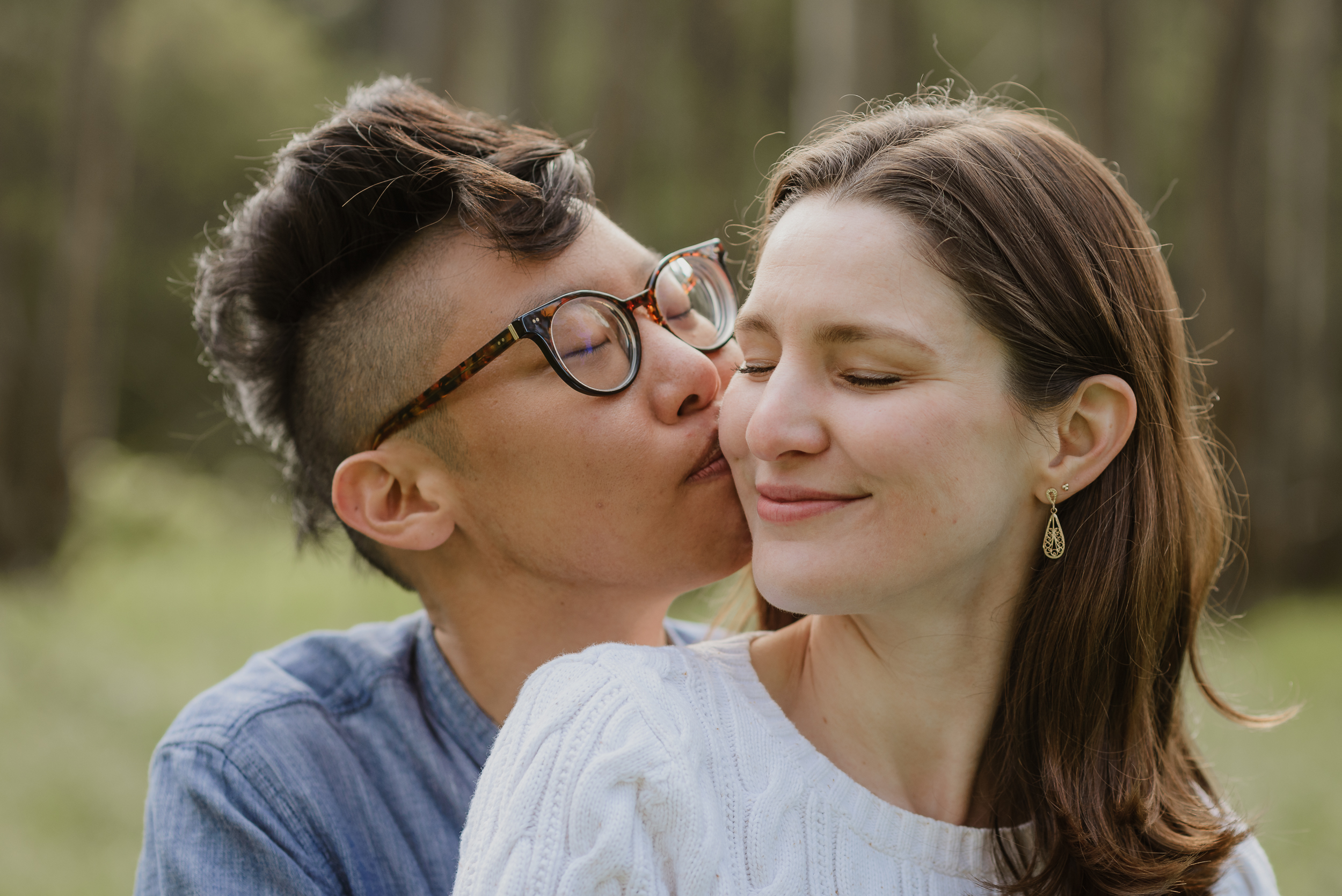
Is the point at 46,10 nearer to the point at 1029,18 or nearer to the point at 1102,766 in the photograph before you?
the point at 1102,766

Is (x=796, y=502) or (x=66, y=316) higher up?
(x=66, y=316)

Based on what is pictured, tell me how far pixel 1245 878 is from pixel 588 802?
136 centimetres

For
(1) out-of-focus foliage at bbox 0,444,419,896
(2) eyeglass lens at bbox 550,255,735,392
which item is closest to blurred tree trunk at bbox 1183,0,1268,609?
(1) out-of-focus foliage at bbox 0,444,419,896

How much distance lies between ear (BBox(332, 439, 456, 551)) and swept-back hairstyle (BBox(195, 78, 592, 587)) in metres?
0.10

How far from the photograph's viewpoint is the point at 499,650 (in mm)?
2627

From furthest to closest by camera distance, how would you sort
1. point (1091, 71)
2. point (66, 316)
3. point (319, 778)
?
point (66, 316) → point (1091, 71) → point (319, 778)

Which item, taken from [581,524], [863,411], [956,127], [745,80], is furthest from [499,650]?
[745,80]

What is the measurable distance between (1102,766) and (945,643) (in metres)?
0.39

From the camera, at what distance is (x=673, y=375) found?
7.79 ft

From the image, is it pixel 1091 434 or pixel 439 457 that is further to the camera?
pixel 439 457

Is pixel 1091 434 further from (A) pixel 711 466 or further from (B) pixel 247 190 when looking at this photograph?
(B) pixel 247 190

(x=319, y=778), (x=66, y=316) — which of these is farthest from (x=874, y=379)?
(x=66, y=316)

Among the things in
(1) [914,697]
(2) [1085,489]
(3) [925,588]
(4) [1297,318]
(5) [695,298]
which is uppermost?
(4) [1297,318]

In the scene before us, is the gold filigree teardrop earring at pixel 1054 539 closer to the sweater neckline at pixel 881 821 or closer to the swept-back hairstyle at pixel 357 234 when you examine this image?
the sweater neckline at pixel 881 821
